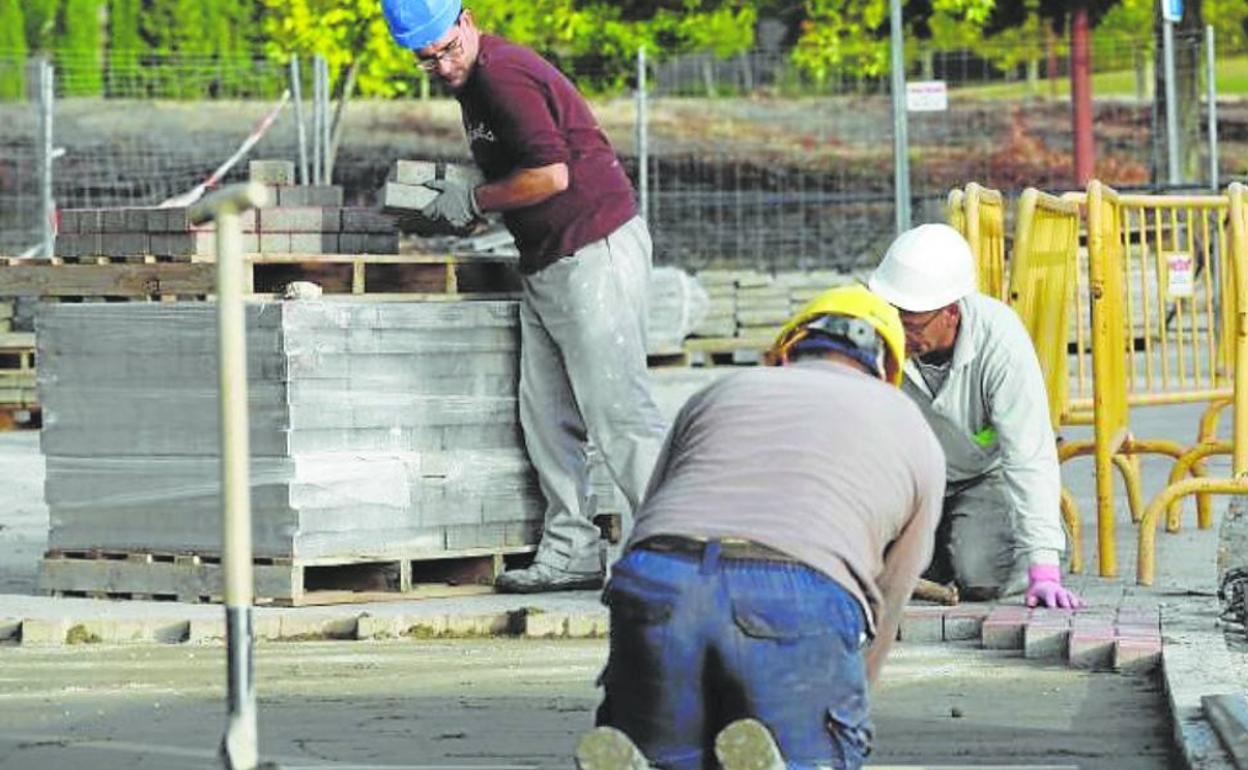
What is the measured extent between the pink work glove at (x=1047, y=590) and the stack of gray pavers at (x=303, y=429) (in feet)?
7.64

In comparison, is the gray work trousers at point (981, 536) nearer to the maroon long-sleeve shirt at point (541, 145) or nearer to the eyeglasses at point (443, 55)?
the maroon long-sleeve shirt at point (541, 145)

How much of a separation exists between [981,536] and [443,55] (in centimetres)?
257

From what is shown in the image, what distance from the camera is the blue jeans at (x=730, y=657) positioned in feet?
18.9

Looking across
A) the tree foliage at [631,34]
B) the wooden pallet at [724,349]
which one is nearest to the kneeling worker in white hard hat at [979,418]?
the wooden pallet at [724,349]

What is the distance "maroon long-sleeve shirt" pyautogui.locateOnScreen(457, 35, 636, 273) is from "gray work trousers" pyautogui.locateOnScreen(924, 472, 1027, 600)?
1656 mm

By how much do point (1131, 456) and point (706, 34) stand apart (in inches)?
1048

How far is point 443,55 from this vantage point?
10.6 m

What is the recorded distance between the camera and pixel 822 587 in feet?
19.1

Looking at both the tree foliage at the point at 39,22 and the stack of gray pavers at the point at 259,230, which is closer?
the stack of gray pavers at the point at 259,230

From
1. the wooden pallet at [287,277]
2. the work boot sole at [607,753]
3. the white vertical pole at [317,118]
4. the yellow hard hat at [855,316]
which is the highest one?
the white vertical pole at [317,118]

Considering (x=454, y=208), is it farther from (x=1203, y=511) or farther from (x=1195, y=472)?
(x=1195, y=472)

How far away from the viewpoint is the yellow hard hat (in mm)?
6227

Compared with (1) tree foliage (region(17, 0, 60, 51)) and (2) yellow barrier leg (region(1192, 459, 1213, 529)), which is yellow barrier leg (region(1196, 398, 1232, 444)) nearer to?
(2) yellow barrier leg (region(1192, 459, 1213, 529))

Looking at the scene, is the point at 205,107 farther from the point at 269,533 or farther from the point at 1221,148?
the point at 269,533
